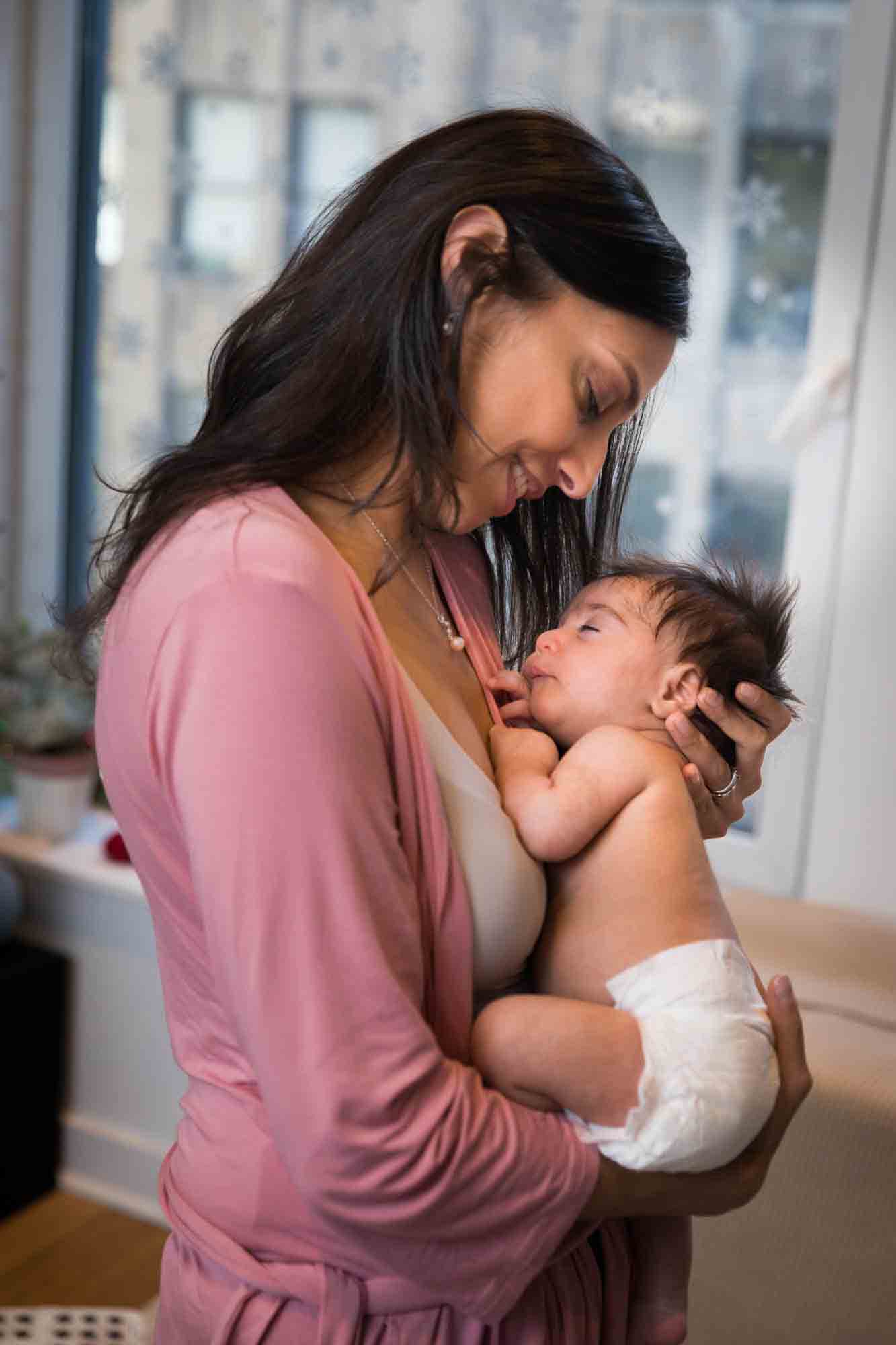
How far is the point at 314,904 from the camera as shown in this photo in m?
Answer: 0.83

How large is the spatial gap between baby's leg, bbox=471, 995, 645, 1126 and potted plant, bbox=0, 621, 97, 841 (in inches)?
69.5

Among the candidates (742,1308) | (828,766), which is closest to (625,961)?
(742,1308)

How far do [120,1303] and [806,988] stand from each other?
1.25m

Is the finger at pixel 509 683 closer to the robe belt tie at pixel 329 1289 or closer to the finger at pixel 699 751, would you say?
the finger at pixel 699 751

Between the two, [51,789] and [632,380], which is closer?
[632,380]

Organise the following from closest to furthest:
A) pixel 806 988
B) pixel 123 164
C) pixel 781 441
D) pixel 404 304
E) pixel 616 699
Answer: pixel 404 304
pixel 616 699
pixel 806 988
pixel 781 441
pixel 123 164

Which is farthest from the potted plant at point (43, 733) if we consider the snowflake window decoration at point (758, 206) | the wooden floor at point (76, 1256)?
the snowflake window decoration at point (758, 206)

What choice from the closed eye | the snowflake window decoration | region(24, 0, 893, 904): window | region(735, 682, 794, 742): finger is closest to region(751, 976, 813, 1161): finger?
region(735, 682, 794, 742): finger

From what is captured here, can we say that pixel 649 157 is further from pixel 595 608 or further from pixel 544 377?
pixel 544 377

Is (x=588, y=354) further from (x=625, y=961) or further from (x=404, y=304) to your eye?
(x=625, y=961)

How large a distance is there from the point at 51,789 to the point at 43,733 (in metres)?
0.11

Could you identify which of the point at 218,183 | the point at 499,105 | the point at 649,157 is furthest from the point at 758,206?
the point at 218,183

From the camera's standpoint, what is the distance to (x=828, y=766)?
2240mm

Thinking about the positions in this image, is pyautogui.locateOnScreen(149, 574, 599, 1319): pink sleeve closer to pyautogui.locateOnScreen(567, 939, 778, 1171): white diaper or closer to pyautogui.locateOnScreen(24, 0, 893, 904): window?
pyautogui.locateOnScreen(567, 939, 778, 1171): white diaper
